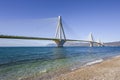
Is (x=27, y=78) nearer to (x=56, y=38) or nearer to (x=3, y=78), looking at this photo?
(x=3, y=78)

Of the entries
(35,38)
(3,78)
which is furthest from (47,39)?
(3,78)

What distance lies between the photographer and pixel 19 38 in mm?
52531

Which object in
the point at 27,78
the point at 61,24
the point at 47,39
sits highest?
the point at 61,24

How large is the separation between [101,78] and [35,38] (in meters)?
47.4

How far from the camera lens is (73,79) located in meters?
10.9

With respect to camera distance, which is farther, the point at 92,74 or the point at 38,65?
the point at 38,65

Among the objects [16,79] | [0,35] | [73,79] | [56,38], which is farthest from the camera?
[56,38]

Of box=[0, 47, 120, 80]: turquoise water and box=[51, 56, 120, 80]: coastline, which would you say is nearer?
box=[51, 56, 120, 80]: coastline

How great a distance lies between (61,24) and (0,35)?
1489 inches

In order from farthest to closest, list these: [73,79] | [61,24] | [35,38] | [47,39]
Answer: [61,24] < [47,39] < [35,38] < [73,79]

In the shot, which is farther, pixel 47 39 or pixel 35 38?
pixel 47 39

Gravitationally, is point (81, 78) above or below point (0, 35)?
below

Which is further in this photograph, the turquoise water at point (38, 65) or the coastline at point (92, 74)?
the turquoise water at point (38, 65)

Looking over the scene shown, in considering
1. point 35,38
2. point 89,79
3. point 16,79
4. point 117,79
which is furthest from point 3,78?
point 35,38
